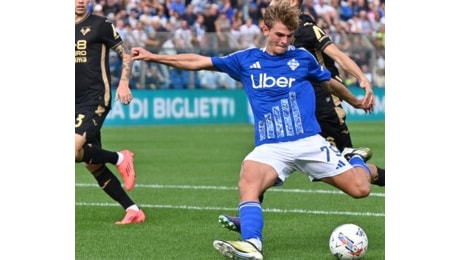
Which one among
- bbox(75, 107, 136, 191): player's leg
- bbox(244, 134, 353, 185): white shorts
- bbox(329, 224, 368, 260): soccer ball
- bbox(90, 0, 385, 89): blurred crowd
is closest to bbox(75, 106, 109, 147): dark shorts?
bbox(75, 107, 136, 191): player's leg

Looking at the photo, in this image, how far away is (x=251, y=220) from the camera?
7223 mm

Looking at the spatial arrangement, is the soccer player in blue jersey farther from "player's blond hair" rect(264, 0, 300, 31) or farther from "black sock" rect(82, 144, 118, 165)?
"black sock" rect(82, 144, 118, 165)

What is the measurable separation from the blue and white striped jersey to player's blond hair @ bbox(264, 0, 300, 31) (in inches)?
15.0

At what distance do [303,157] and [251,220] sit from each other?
2.27 feet

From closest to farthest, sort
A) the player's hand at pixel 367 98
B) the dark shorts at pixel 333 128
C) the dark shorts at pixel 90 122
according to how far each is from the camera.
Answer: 1. the player's hand at pixel 367 98
2. the dark shorts at pixel 333 128
3. the dark shorts at pixel 90 122

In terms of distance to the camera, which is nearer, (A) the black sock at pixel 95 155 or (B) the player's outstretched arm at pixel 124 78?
(B) the player's outstretched arm at pixel 124 78

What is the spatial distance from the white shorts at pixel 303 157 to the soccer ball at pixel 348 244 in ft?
1.66

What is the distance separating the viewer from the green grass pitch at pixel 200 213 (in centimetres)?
796

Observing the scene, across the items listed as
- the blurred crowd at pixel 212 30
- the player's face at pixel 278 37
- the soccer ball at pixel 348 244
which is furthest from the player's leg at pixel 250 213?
the blurred crowd at pixel 212 30

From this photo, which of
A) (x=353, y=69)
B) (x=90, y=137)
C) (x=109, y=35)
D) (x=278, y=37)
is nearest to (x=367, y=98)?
(x=353, y=69)

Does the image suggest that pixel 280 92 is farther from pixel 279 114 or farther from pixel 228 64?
pixel 228 64

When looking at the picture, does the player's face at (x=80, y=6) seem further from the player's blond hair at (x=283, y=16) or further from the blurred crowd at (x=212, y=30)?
the blurred crowd at (x=212, y=30)
